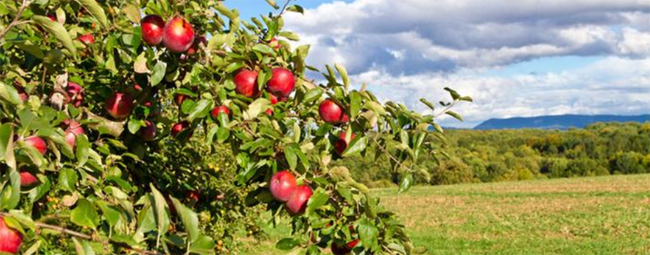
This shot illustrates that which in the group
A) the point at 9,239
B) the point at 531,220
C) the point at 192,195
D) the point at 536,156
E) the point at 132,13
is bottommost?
the point at 536,156

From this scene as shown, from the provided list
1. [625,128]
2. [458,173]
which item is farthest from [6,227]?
[625,128]

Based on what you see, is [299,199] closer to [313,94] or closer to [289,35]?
[313,94]

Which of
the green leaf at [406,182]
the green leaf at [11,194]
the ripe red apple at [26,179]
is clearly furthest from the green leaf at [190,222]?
the green leaf at [406,182]

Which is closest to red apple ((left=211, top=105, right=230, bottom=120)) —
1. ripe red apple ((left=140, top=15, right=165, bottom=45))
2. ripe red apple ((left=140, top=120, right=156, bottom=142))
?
ripe red apple ((left=140, top=15, right=165, bottom=45))

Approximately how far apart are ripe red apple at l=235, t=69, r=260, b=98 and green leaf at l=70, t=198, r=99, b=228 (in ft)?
2.24

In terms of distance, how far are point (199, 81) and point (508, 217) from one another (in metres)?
25.1

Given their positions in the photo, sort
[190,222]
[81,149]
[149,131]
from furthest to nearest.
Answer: [149,131] < [81,149] < [190,222]

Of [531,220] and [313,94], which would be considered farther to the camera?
[531,220]

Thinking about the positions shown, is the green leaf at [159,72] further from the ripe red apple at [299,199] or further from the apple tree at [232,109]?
the ripe red apple at [299,199]

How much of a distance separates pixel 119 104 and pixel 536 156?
71.9m

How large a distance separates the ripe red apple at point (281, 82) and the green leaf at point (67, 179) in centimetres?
59

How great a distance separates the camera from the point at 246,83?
1.99 metres

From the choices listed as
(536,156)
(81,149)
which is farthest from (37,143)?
(536,156)

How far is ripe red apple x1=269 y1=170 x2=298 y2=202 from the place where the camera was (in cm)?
185
